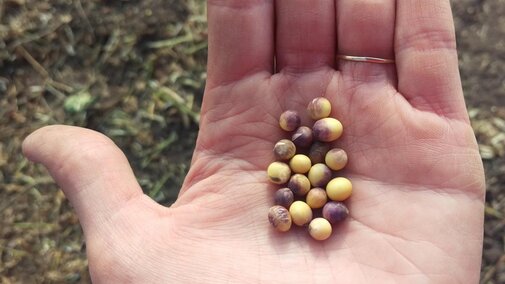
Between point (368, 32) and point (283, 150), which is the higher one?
point (368, 32)

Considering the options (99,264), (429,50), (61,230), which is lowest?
(61,230)

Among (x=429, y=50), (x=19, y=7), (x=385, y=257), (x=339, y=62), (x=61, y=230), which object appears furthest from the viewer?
(x=19, y=7)

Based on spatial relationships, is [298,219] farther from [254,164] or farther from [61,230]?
[61,230]

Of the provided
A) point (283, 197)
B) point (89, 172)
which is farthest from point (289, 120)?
point (89, 172)

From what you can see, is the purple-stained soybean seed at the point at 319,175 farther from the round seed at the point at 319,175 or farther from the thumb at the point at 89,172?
the thumb at the point at 89,172

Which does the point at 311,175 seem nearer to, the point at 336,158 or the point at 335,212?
the point at 336,158

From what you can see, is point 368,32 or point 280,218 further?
point 368,32

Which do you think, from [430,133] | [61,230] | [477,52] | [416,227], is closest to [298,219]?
[416,227]
